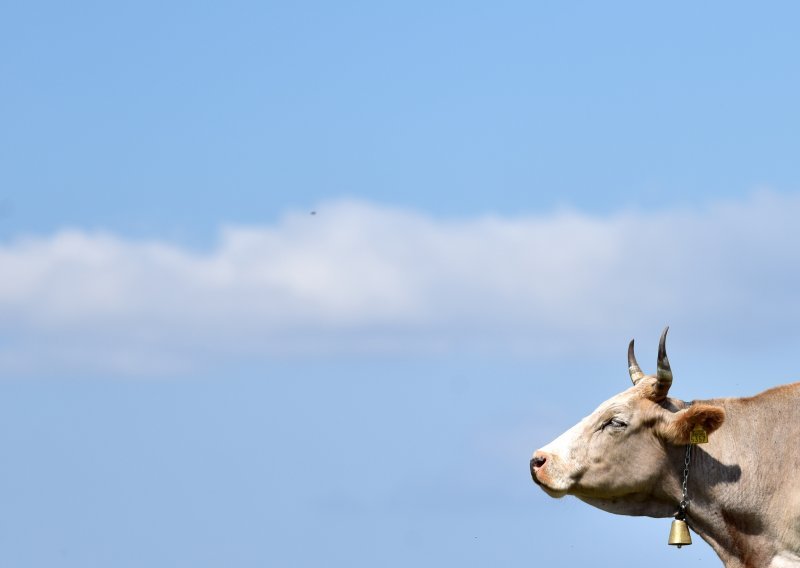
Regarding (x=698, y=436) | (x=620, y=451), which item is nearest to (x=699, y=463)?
(x=698, y=436)

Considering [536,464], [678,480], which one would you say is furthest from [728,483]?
[536,464]

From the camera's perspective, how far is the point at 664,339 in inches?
845

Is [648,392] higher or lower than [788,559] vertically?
higher

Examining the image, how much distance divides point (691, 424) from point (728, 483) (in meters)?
0.75

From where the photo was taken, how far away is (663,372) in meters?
21.8

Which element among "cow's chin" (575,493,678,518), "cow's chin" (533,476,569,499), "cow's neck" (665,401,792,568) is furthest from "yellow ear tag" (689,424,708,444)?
"cow's chin" (533,476,569,499)

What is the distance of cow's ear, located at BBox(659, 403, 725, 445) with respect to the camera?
2169 centimetres

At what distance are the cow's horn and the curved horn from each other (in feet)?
1.60

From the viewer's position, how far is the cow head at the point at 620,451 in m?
22.0

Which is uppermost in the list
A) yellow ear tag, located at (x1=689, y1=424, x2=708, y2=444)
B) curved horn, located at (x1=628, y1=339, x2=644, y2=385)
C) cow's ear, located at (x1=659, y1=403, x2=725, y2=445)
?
curved horn, located at (x1=628, y1=339, x2=644, y2=385)

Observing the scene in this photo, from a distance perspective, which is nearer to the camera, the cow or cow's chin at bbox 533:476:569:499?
the cow

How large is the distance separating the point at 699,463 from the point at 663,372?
105 cm

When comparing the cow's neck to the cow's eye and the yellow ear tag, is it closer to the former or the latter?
the yellow ear tag

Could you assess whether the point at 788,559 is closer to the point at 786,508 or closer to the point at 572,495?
the point at 786,508
